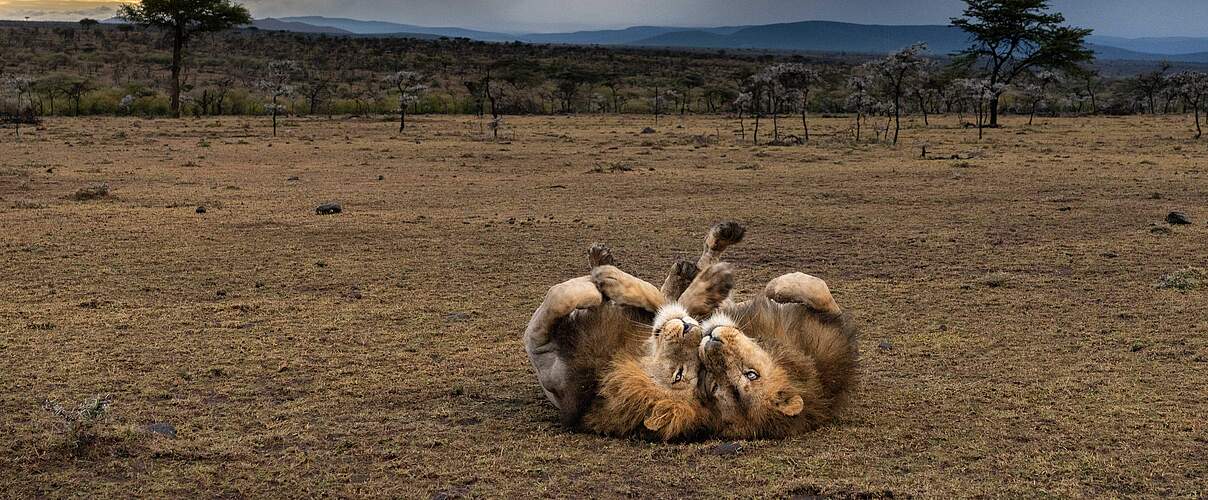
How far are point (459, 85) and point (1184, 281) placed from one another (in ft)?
195

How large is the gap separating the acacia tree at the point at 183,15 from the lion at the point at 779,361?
157 feet

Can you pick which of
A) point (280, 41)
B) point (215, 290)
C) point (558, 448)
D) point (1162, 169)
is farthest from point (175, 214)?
point (280, 41)

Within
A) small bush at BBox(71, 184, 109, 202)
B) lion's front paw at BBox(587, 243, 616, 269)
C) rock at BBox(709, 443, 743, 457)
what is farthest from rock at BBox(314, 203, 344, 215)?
rock at BBox(709, 443, 743, 457)

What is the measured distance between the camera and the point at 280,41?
89500 millimetres

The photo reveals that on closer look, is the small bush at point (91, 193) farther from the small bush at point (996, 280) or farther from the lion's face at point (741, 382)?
the lion's face at point (741, 382)

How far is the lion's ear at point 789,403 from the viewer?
14.7ft

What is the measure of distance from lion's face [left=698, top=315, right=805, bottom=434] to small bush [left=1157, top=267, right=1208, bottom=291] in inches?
229

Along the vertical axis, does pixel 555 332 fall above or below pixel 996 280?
above

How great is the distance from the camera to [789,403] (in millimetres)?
4531

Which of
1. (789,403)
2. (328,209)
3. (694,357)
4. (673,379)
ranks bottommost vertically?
(789,403)

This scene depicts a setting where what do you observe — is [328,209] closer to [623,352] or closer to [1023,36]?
[623,352]

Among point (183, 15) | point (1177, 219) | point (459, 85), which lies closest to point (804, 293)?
point (1177, 219)

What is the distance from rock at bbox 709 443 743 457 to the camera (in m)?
4.44

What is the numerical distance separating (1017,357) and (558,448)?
A: 3.41 m
